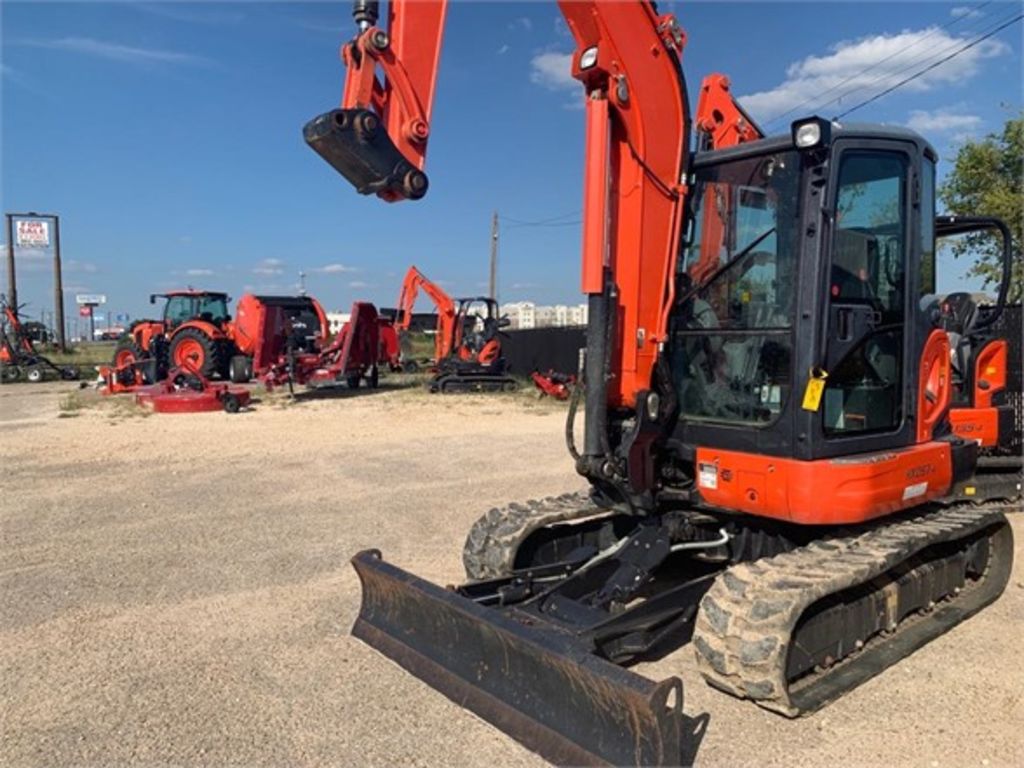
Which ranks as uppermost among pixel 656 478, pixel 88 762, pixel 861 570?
pixel 656 478

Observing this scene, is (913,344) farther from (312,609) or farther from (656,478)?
(312,609)

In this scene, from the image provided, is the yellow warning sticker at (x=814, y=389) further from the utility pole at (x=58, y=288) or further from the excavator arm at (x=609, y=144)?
the utility pole at (x=58, y=288)

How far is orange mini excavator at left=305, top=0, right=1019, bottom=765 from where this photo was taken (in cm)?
348

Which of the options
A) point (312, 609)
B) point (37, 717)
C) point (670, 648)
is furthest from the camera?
point (312, 609)

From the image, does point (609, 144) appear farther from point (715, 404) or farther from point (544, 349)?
point (544, 349)

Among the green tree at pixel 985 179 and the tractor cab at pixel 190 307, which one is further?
the tractor cab at pixel 190 307

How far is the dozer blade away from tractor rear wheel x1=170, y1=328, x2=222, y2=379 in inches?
609

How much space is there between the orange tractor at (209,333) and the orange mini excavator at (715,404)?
15067 millimetres

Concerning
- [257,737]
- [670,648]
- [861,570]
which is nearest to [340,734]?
[257,737]

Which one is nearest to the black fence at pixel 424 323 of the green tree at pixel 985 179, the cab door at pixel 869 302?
the green tree at pixel 985 179

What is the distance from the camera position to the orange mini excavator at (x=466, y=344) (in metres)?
19.1

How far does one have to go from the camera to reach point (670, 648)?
162 inches

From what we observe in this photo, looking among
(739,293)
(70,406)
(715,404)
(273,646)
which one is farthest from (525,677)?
(70,406)

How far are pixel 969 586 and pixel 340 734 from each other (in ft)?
12.9
